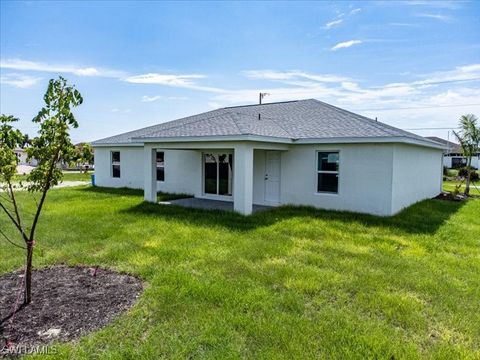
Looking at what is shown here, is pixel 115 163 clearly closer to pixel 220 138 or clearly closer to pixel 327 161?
pixel 220 138

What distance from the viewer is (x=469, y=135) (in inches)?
763

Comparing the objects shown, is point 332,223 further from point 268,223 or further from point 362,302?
point 362,302

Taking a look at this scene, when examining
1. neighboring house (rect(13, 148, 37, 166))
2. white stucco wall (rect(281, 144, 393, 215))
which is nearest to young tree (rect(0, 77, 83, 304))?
neighboring house (rect(13, 148, 37, 166))

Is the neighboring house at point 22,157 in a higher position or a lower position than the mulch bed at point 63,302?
higher

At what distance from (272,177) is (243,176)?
2.99m

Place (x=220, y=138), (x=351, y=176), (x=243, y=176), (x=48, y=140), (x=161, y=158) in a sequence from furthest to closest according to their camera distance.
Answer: (x=161, y=158) → (x=351, y=176) → (x=220, y=138) → (x=243, y=176) → (x=48, y=140)

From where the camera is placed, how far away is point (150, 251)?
285 inches

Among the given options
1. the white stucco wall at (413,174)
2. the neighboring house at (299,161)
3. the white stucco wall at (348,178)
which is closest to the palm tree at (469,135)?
the white stucco wall at (413,174)

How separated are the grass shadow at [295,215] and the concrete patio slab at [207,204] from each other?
0.60 meters

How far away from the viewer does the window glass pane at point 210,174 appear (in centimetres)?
1522

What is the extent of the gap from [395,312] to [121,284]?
13.9ft

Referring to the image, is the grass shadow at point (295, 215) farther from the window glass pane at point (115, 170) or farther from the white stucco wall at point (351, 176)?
the window glass pane at point (115, 170)

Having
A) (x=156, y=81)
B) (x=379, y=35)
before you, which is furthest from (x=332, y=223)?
(x=156, y=81)

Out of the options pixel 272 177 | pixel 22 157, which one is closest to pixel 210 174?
pixel 272 177
